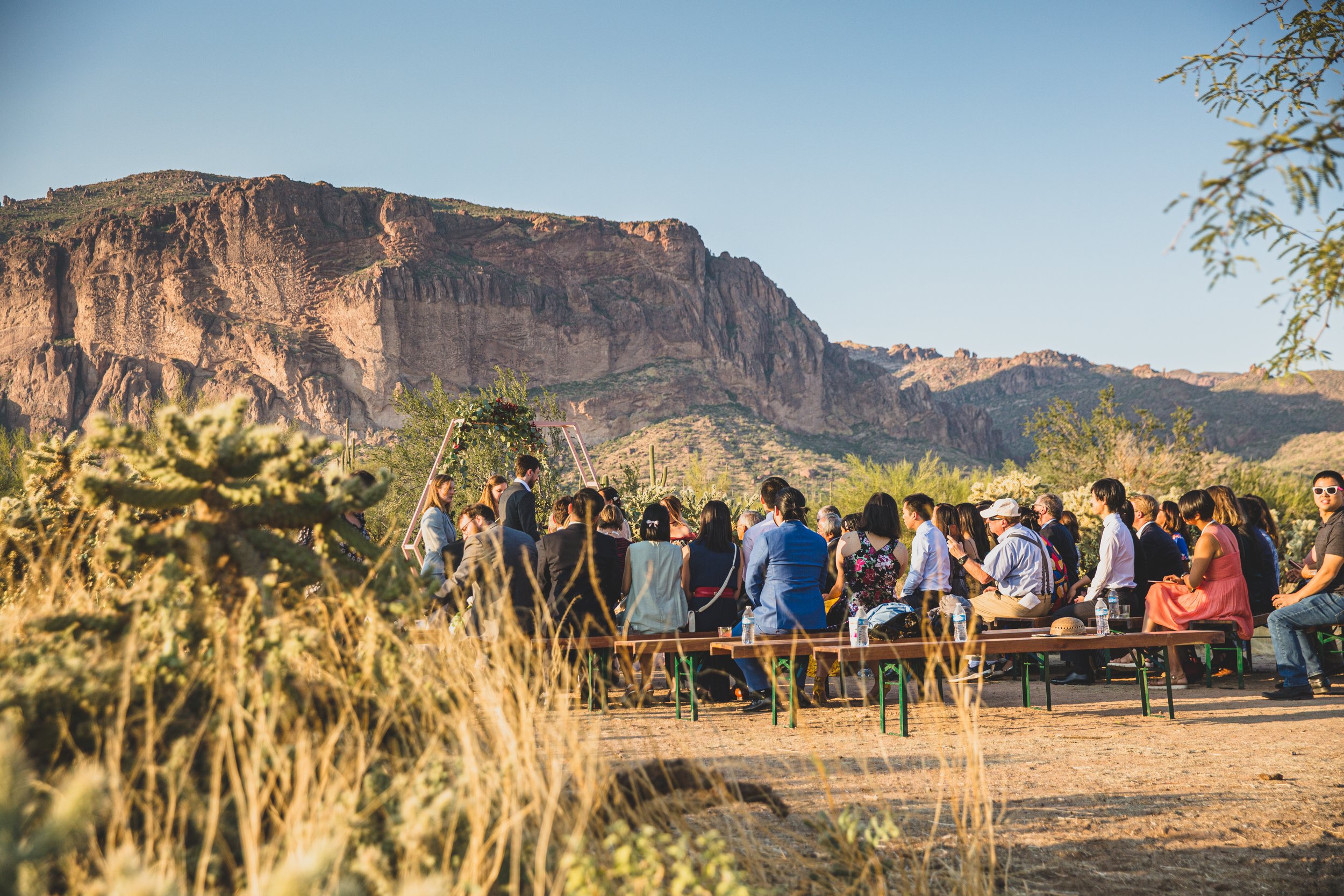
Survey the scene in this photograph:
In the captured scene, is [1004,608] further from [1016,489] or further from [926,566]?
[1016,489]

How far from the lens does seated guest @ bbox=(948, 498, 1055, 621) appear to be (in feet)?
24.4

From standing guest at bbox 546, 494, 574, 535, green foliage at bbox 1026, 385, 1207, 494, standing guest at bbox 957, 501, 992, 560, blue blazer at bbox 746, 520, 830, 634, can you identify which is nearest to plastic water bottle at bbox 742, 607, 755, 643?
blue blazer at bbox 746, 520, 830, 634

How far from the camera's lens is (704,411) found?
285ft

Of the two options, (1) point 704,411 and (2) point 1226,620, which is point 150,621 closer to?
(2) point 1226,620

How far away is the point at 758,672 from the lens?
22.4 ft

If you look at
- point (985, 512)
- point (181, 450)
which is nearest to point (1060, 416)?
point (985, 512)

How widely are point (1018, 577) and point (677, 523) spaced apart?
2989 mm

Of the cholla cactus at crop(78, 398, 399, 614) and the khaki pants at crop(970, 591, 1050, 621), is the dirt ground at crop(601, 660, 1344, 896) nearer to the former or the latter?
the khaki pants at crop(970, 591, 1050, 621)

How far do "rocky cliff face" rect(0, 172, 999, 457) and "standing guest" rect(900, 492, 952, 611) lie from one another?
79595mm

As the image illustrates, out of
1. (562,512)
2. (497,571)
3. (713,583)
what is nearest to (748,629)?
(713,583)

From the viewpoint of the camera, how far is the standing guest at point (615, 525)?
23.1ft

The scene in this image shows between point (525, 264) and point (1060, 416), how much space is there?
3216 inches

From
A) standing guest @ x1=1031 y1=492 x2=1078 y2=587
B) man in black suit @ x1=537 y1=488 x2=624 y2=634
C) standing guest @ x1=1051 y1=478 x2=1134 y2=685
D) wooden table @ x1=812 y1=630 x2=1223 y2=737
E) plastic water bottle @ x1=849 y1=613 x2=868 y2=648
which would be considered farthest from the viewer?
standing guest @ x1=1031 y1=492 x2=1078 y2=587

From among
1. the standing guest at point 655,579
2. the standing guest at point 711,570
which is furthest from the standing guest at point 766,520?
the standing guest at point 655,579
